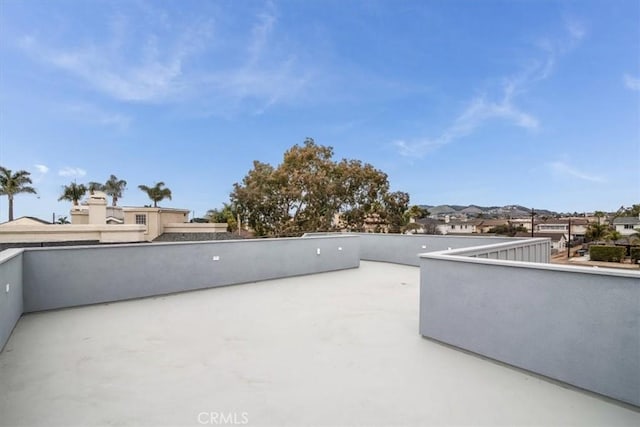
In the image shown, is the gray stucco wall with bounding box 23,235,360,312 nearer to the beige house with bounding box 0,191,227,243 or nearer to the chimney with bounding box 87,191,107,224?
the beige house with bounding box 0,191,227,243

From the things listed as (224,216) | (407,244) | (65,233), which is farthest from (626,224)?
(65,233)

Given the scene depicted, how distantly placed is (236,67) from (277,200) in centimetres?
793

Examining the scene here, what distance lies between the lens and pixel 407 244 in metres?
8.60

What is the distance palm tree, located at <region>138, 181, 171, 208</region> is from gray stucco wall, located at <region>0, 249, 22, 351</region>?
1160 inches

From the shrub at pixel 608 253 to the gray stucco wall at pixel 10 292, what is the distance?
1334 inches

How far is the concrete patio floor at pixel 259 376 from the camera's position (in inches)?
81.0

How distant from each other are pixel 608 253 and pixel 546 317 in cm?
3184

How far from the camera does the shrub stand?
25.3 meters

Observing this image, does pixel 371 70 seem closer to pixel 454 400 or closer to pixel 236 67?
pixel 236 67

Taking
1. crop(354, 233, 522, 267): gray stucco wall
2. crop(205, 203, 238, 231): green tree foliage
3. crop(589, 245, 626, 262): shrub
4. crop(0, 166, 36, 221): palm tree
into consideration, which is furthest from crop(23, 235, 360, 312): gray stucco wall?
crop(0, 166, 36, 221): palm tree

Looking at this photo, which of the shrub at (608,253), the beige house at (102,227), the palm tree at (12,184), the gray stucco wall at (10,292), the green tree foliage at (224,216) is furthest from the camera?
the green tree foliage at (224,216)

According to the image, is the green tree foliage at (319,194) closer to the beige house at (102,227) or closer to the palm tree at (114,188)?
the beige house at (102,227)

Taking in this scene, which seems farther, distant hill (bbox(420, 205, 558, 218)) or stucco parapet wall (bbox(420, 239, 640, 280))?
distant hill (bbox(420, 205, 558, 218))

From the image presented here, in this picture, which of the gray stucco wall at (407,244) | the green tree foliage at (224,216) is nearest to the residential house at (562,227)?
the green tree foliage at (224,216)
